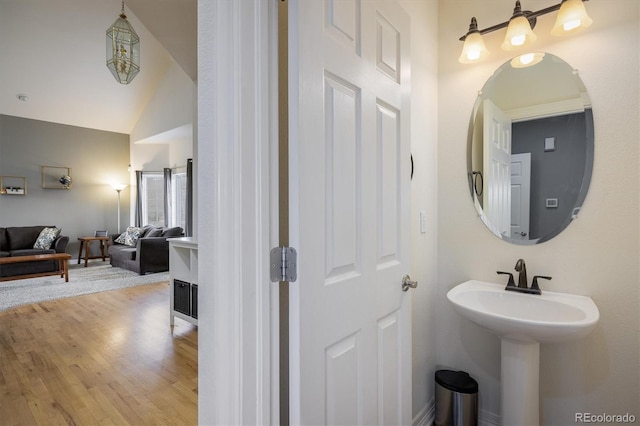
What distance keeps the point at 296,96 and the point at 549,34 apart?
1490 millimetres

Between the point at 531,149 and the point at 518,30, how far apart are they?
0.57 m

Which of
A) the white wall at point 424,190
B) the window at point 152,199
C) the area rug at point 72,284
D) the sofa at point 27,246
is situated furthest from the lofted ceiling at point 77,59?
the area rug at point 72,284

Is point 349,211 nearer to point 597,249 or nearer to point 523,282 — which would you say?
point 523,282

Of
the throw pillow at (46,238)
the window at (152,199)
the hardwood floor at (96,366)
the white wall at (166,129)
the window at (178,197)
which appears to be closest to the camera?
the hardwood floor at (96,366)

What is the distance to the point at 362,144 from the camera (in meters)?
1.06

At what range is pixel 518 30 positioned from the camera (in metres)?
1.47

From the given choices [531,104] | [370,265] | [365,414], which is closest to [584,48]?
[531,104]

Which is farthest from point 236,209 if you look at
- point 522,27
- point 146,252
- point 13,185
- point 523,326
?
point 13,185

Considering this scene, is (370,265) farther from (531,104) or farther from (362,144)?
(531,104)

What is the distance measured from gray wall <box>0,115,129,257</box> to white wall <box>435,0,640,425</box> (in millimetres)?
8205

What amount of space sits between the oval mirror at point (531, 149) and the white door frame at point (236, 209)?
4.56 ft

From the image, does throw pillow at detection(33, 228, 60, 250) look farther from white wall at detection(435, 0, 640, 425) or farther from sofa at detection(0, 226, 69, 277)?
white wall at detection(435, 0, 640, 425)

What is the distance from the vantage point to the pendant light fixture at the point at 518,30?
1462 mm

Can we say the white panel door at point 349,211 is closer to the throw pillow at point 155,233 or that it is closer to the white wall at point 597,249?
the white wall at point 597,249
